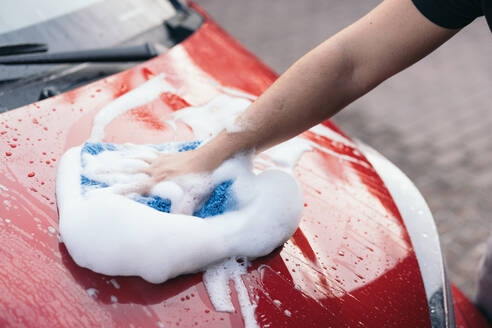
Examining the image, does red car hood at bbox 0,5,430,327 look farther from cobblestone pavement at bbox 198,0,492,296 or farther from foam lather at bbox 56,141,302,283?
cobblestone pavement at bbox 198,0,492,296

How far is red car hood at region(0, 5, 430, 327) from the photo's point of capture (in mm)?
959

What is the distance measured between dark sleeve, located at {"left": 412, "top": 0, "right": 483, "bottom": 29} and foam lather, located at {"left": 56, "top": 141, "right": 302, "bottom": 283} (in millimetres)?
509

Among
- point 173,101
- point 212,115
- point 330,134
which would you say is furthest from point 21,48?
point 330,134

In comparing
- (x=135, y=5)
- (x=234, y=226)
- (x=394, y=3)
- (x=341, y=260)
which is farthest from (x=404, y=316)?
(x=135, y=5)

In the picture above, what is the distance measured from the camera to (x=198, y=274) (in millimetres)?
1076

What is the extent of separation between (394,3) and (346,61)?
172 mm

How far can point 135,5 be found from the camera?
6.27 feet

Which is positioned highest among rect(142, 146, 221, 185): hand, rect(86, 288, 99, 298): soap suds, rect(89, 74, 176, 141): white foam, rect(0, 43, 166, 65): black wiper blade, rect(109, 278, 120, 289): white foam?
rect(0, 43, 166, 65): black wiper blade

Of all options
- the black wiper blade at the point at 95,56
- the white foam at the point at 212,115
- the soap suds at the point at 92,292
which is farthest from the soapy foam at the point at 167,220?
the black wiper blade at the point at 95,56

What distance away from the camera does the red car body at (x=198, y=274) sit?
0.96 meters

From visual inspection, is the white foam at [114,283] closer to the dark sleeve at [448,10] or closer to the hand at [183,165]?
the hand at [183,165]

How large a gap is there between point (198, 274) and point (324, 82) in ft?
1.81

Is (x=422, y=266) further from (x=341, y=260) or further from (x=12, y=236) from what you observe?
(x=12, y=236)

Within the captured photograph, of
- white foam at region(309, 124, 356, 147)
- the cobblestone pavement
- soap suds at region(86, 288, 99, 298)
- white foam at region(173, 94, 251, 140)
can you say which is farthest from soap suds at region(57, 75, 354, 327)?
the cobblestone pavement
